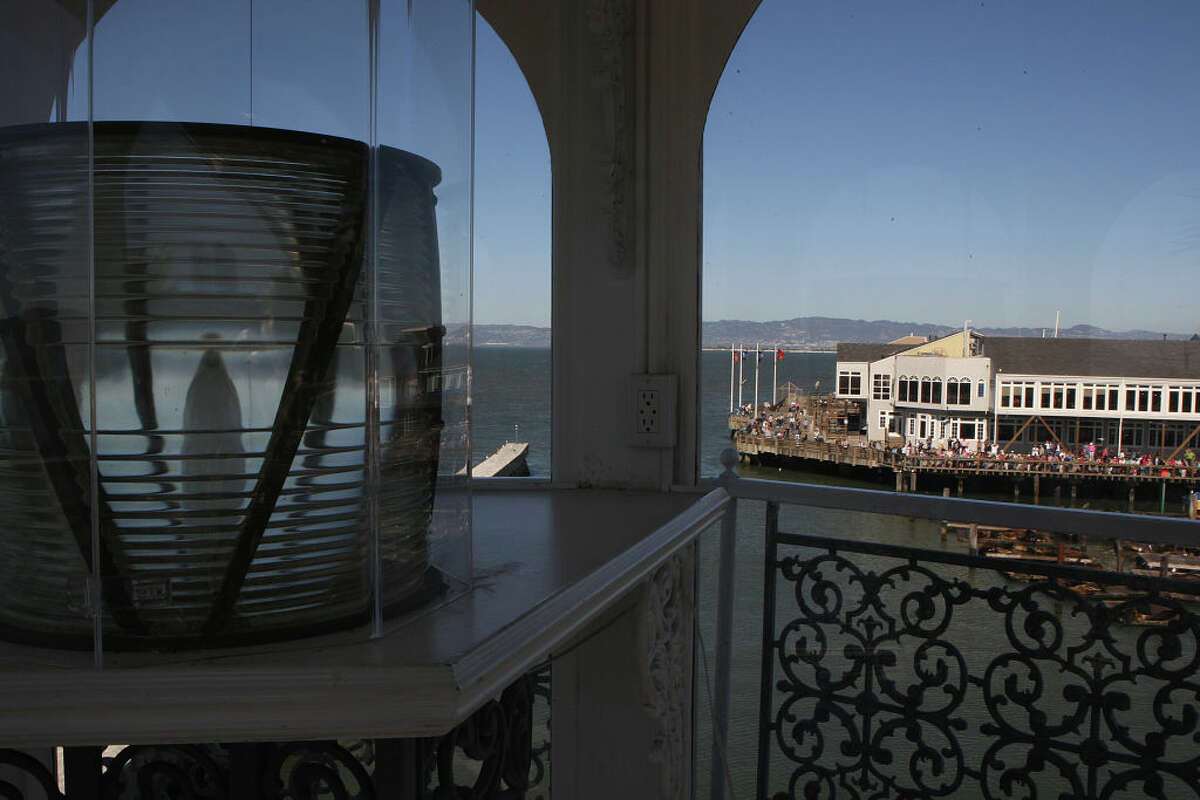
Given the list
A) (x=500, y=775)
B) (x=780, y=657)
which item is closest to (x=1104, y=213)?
(x=780, y=657)

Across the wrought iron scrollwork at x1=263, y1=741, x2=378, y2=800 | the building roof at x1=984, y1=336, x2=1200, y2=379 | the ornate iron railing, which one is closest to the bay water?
the building roof at x1=984, y1=336, x2=1200, y2=379

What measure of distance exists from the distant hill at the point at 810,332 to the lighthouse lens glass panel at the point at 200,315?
121cm

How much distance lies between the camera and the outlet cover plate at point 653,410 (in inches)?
76.9

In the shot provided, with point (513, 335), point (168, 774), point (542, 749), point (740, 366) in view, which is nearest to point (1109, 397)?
point (740, 366)

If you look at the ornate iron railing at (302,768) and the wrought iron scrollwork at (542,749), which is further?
the wrought iron scrollwork at (542,749)

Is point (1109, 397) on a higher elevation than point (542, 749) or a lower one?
higher

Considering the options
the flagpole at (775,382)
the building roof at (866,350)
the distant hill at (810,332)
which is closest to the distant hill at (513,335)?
the distant hill at (810,332)

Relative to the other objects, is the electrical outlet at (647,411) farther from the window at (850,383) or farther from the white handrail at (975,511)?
the window at (850,383)

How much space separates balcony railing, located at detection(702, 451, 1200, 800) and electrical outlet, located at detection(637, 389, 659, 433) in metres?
0.19

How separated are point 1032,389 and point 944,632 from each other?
2.49ft

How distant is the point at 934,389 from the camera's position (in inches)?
92.0

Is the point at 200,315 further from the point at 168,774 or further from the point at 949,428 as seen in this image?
the point at 949,428

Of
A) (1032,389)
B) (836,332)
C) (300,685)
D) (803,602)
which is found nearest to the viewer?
(300,685)

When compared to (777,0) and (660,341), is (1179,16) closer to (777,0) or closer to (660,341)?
(777,0)
